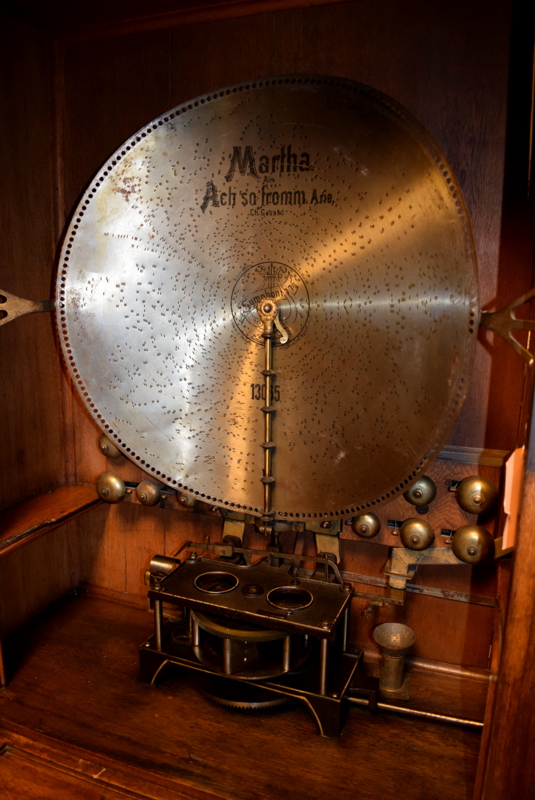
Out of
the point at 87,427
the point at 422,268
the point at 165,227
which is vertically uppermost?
the point at 165,227

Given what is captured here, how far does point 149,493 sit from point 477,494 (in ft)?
3.53

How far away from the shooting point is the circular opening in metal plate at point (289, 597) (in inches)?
71.2

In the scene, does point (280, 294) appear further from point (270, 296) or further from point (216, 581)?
point (216, 581)

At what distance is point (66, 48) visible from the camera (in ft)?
7.26

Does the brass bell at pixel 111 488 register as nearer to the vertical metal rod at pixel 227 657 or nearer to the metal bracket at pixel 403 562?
the vertical metal rod at pixel 227 657

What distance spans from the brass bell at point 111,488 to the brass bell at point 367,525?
86cm

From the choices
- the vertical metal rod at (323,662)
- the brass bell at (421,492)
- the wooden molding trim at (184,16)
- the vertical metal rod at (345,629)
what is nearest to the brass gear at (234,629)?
the vertical metal rod at (323,662)

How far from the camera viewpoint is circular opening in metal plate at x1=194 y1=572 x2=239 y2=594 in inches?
76.6

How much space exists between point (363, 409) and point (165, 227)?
2.60 feet

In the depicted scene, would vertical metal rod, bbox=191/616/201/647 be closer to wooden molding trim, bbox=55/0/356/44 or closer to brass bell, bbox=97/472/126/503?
brass bell, bbox=97/472/126/503

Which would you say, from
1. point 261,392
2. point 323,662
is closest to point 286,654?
point 323,662

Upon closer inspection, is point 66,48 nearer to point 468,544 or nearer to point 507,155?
point 507,155

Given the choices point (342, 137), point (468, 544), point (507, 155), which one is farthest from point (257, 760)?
point (507, 155)

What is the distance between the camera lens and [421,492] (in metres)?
1.85
